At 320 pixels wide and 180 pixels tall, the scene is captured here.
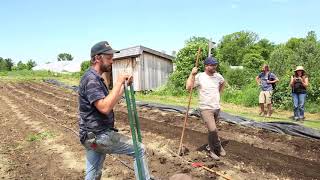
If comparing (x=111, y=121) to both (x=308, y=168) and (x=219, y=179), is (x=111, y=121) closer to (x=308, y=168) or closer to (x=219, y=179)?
(x=219, y=179)

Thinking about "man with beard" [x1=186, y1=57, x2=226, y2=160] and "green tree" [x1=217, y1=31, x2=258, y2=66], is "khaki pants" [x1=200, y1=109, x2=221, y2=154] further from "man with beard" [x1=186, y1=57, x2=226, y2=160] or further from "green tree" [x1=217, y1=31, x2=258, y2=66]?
"green tree" [x1=217, y1=31, x2=258, y2=66]

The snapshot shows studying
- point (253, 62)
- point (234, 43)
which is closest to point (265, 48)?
point (234, 43)

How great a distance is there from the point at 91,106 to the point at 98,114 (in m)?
0.11

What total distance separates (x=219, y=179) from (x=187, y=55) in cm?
1714

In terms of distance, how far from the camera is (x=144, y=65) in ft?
76.2

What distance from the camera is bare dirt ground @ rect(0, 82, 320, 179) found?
261 inches

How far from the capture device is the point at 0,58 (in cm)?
7944

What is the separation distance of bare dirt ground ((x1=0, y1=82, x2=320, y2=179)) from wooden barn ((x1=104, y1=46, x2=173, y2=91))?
10.8 meters

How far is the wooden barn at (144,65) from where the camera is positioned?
2291 centimetres

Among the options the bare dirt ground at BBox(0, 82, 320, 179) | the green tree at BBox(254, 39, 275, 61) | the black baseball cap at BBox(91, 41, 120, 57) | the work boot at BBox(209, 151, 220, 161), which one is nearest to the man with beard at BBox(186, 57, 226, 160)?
the work boot at BBox(209, 151, 220, 161)

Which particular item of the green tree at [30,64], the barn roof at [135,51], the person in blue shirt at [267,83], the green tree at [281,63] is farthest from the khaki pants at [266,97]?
the green tree at [30,64]

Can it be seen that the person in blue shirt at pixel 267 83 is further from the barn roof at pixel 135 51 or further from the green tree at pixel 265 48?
the green tree at pixel 265 48

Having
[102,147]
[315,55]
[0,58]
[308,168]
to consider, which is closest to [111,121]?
[102,147]

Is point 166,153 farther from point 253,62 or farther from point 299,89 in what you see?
point 253,62
